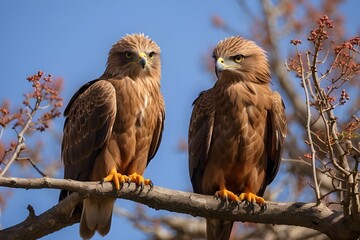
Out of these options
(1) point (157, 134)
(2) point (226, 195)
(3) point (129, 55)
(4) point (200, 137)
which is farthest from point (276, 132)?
(3) point (129, 55)

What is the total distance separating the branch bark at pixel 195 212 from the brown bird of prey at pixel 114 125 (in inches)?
23.1

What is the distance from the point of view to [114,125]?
24.1ft

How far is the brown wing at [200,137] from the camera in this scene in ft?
24.1

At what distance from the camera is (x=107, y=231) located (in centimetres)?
761

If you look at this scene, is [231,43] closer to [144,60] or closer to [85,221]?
[144,60]

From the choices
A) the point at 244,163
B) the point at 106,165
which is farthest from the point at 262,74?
the point at 106,165

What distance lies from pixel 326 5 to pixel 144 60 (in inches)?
249

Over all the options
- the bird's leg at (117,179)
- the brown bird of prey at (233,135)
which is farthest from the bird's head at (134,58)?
the bird's leg at (117,179)

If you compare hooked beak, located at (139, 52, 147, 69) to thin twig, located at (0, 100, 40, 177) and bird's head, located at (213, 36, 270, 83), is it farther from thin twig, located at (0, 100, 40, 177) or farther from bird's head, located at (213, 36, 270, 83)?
thin twig, located at (0, 100, 40, 177)

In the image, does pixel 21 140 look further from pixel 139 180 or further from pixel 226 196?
pixel 226 196

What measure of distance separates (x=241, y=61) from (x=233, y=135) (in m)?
0.93

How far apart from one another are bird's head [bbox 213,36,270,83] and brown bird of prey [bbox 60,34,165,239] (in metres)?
0.74

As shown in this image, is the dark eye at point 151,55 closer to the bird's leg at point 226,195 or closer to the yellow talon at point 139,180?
the yellow talon at point 139,180

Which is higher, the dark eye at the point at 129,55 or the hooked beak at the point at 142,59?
the dark eye at the point at 129,55
